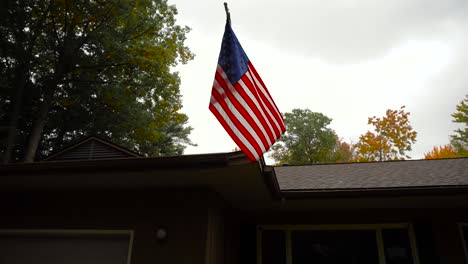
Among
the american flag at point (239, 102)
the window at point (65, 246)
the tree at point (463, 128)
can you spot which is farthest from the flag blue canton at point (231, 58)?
the tree at point (463, 128)

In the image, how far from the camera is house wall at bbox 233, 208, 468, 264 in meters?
5.10

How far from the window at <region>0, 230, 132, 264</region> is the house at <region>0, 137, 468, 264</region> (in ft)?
0.05

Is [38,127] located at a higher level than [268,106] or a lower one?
higher

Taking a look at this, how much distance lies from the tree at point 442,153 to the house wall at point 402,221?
63.1 ft

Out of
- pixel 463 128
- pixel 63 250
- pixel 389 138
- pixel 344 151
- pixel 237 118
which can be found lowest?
pixel 63 250

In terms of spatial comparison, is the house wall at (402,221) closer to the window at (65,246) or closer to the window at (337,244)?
the window at (337,244)

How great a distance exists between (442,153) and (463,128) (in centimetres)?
386

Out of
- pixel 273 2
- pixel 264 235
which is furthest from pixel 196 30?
pixel 264 235

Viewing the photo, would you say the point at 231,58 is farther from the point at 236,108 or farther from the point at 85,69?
the point at 85,69

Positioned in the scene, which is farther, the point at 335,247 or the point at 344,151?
the point at 344,151

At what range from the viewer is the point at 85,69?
13.9 metres

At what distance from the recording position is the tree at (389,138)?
73.0 ft

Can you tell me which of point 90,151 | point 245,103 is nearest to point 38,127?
point 90,151

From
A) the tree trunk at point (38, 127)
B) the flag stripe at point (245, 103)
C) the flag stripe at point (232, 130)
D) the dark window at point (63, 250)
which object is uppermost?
the tree trunk at point (38, 127)
